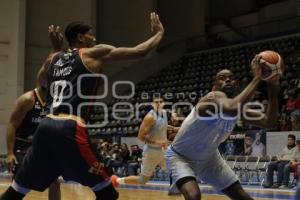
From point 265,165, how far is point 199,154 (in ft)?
27.2

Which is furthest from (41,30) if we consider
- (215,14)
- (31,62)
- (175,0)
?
(215,14)

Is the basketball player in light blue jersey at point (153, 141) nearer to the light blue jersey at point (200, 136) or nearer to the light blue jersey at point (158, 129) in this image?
the light blue jersey at point (158, 129)

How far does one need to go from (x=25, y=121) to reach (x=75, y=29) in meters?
1.90

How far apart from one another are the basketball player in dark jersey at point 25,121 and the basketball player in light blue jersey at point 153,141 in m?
3.30

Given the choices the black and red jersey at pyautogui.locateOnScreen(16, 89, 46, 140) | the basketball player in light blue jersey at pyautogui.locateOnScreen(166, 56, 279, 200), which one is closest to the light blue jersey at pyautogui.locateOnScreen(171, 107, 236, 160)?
the basketball player in light blue jersey at pyautogui.locateOnScreen(166, 56, 279, 200)

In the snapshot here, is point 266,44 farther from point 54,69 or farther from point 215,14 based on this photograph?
point 54,69

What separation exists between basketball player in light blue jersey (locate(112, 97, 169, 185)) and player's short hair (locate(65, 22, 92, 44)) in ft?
16.4

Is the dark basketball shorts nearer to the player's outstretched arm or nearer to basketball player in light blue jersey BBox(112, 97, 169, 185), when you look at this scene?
the player's outstretched arm

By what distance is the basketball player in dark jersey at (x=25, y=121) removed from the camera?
18.0 ft

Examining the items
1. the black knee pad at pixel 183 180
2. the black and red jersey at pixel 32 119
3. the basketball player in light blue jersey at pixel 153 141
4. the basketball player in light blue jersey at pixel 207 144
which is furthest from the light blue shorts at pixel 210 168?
the basketball player in light blue jersey at pixel 153 141

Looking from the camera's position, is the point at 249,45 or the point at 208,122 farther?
the point at 249,45

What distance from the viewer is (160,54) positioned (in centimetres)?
2612

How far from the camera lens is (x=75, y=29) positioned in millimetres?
4379

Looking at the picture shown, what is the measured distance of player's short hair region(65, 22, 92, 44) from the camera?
4371 millimetres
